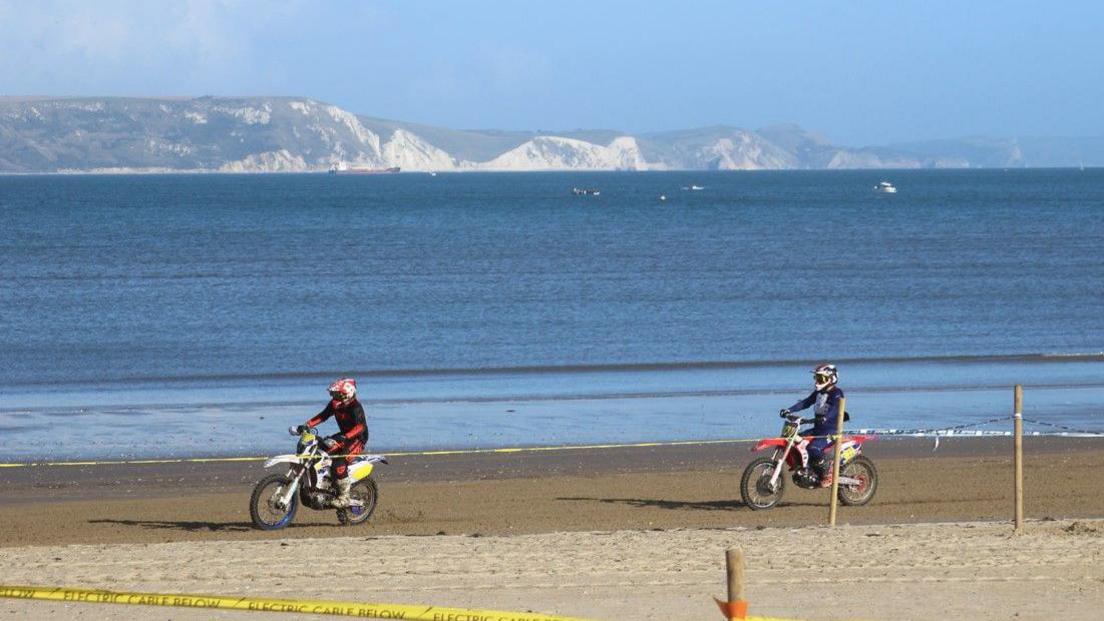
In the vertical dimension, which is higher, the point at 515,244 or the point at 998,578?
the point at 515,244

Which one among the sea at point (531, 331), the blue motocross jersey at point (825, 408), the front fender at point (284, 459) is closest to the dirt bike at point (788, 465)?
the blue motocross jersey at point (825, 408)

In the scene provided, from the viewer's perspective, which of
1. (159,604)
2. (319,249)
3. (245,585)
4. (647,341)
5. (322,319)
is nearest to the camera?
(159,604)

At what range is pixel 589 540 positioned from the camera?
13742mm

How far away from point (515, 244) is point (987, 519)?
231 ft

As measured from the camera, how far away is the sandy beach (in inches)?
440

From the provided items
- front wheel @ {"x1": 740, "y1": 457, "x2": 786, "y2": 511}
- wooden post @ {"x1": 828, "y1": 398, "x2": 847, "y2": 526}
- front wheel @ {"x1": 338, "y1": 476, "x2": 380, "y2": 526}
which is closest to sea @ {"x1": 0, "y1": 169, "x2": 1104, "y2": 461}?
wooden post @ {"x1": 828, "y1": 398, "x2": 847, "y2": 526}

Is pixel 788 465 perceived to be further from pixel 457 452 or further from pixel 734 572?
pixel 734 572

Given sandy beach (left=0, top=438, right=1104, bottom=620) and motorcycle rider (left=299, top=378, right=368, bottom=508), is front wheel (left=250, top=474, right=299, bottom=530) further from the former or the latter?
motorcycle rider (left=299, top=378, right=368, bottom=508)

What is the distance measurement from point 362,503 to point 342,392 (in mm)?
1245

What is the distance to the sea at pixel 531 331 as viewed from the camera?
24562 millimetres

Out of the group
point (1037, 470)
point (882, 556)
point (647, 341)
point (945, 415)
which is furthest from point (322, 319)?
point (882, 556)

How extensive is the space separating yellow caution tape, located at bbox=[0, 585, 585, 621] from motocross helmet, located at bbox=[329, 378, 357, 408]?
3627mm

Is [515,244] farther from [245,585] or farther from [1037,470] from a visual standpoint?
[245,585]

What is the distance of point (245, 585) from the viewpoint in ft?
38.2
